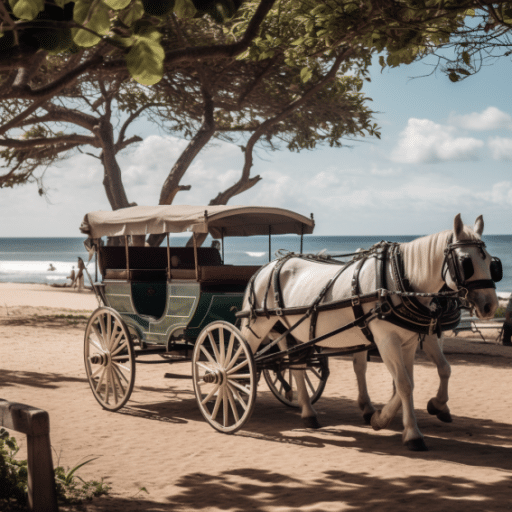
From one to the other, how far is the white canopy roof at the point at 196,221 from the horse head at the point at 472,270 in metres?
2.99

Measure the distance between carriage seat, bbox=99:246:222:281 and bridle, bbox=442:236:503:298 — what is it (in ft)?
14.8

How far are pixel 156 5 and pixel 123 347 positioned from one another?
5859mm

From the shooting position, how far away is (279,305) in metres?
7.41

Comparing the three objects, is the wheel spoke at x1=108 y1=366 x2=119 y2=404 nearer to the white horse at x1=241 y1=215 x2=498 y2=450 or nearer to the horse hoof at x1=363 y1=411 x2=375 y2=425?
the white horse at x1=241 y1=215 x2=498 y2=450

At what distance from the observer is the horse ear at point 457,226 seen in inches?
225

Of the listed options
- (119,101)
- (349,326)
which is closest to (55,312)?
(119,101)

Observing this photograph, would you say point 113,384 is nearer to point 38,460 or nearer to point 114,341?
point 114,341

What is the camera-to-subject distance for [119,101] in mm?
21047

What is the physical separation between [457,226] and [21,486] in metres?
3.93

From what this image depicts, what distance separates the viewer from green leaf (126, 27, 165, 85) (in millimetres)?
2891

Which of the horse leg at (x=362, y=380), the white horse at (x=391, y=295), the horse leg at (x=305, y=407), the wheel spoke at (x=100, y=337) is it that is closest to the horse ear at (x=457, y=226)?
the white horse at (x=391, y=295)

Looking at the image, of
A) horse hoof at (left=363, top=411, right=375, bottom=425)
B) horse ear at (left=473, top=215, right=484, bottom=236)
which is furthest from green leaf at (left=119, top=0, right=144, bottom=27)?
horse hoof at (left=363, top=411, right=375, bottom=425)

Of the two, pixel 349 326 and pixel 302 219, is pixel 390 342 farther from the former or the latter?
pixel 302 219

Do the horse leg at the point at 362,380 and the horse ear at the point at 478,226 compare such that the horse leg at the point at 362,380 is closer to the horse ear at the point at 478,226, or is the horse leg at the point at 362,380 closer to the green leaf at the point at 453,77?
the horse ear at the point at 478,226
